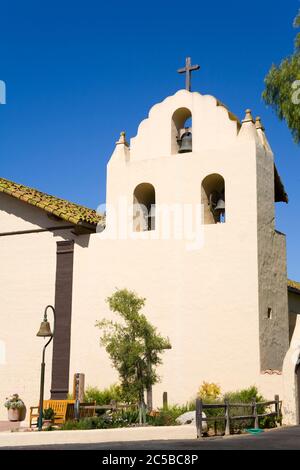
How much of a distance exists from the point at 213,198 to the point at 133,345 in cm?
668

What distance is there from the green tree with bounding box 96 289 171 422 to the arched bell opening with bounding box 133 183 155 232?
383cm

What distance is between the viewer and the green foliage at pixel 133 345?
21.0 metres


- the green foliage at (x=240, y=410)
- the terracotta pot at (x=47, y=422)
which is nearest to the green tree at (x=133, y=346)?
the green foliage at (x=240, y=410)

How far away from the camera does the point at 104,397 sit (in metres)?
22.6

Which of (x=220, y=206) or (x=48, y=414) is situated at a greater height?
(x=220, y=206)

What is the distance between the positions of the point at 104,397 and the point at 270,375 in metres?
5.70

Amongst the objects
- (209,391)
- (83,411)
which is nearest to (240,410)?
(209,391)

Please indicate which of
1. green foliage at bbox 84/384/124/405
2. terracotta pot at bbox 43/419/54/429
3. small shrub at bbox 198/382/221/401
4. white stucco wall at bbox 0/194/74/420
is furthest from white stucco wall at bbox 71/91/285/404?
terracotta pot at bbox 43/419/54/429

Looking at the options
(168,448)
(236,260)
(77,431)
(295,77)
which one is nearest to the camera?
(168,448)

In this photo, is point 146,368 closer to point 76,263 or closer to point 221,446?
point 76,263

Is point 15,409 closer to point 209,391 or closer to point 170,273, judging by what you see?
point 209,391

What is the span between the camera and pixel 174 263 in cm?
2322

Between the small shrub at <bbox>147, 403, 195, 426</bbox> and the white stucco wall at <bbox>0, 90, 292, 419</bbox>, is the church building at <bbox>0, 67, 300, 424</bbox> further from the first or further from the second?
the small shrub at <bbox>147, 403, 195, 426</bbox>
